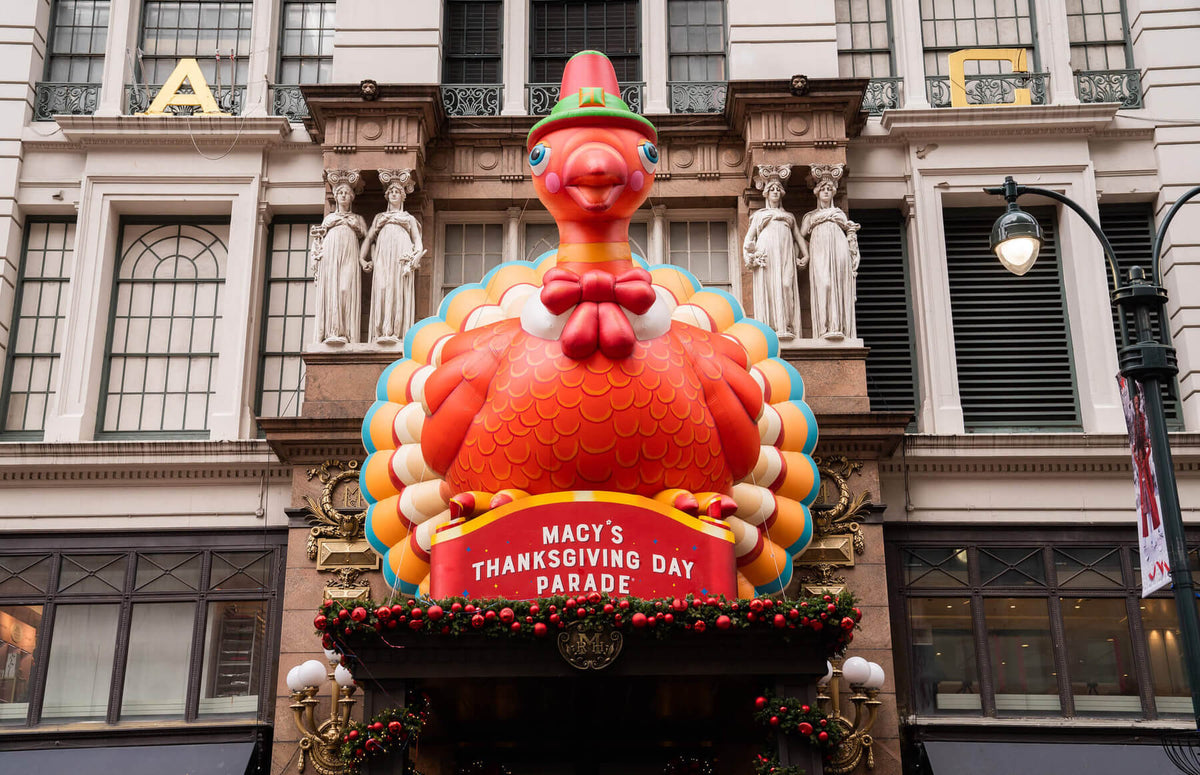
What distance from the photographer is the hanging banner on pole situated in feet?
33.7

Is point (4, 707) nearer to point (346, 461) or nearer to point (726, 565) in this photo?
point (346, 461)

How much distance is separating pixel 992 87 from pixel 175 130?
11951 mm

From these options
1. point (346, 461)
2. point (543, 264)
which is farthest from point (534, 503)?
point (346, 461)

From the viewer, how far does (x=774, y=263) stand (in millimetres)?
16422

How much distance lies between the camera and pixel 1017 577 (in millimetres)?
16109

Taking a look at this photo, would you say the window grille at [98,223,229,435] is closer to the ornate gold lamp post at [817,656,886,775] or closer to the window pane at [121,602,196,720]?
the window pane at [121,602,196,720]

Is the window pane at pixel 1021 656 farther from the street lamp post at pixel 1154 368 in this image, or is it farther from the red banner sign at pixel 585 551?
the red banner sign at pixel 585 551

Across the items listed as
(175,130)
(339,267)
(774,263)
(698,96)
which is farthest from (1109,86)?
(175,130)

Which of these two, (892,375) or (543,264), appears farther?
(892,375)

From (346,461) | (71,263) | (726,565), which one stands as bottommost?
(726,565)

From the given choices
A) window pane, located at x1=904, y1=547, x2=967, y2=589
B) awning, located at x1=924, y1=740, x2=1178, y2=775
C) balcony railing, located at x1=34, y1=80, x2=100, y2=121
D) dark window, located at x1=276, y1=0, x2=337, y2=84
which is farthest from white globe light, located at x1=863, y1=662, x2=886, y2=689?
balcony railing, located at x1=34, y1=80, x2=100, y2=121

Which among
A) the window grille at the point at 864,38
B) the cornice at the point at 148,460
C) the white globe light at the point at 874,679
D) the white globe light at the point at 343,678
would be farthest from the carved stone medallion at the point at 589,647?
the window grille at the point at 864,38

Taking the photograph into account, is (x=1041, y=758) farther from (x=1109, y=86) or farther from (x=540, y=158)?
(x=1109, y=86)

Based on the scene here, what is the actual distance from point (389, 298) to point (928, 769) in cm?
882
